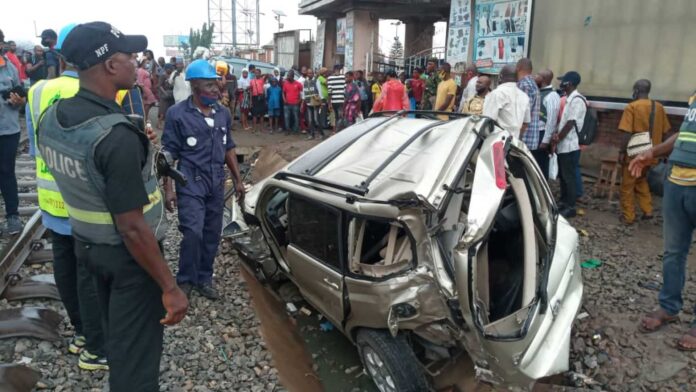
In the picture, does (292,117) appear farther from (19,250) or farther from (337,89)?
(19,250)

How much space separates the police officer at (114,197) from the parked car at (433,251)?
1174mm

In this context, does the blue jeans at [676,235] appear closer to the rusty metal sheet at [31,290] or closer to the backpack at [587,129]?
the backpack at [587,129]

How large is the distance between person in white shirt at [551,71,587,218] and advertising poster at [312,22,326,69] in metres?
15.2

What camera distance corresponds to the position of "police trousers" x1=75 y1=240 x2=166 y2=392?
2098 mm

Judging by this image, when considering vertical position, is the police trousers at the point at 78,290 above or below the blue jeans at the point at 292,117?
below

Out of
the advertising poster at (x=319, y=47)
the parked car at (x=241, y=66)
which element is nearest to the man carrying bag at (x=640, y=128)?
the parked car at (x=241, y=66)

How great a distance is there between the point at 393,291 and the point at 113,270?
1.46 metres

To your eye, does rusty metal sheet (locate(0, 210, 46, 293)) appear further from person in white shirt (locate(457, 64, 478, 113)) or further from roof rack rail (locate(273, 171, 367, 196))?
person in white shirt (locate(457, 64, 478, 113))

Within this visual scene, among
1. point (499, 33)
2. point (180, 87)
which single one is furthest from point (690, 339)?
point (180, 87)

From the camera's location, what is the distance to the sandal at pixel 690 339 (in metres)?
3.49

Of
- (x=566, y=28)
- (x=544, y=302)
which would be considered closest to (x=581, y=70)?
(x=566, y=28)

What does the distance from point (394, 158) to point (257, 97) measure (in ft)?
35.9

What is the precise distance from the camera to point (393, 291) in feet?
9.16

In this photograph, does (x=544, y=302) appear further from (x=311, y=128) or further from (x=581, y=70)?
(x=311, y=128)
